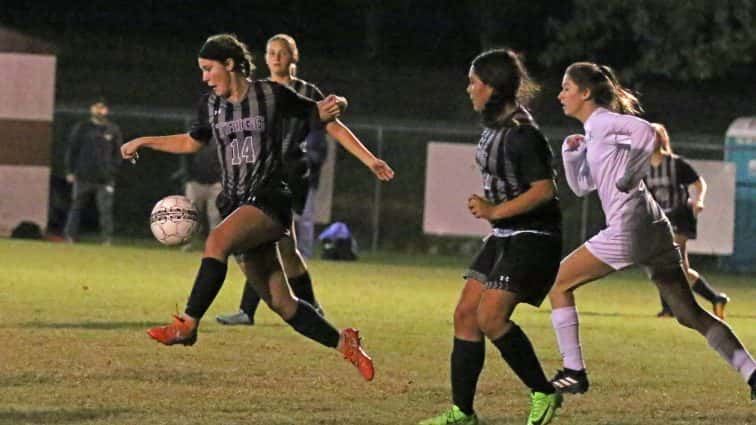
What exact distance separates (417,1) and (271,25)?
3.53 meters

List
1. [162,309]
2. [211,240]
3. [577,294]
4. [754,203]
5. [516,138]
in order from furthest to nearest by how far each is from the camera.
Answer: [754,203] → [577,294] → [162,309] → [211,240] → [516,138]

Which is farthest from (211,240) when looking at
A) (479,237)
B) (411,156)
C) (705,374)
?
(411,156)

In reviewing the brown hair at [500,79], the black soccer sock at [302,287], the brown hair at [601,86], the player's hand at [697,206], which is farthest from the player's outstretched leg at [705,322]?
the player's hand at [697,206]

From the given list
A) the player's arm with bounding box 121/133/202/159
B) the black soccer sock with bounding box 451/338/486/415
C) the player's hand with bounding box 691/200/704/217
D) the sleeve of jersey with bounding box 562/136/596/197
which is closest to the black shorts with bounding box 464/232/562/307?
the black soccer sock with bounding box 451/338/486/415

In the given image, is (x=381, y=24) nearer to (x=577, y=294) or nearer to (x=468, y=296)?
(x=577, y=294)

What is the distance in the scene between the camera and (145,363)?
435 inches

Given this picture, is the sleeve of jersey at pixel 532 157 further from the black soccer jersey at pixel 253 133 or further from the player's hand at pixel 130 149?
the player's hand at pixel 130 149

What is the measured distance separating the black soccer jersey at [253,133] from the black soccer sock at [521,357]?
183 centimetres

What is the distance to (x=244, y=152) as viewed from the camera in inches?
385

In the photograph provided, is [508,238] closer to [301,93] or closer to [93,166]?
[301,93]

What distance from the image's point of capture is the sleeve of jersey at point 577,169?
10148mm

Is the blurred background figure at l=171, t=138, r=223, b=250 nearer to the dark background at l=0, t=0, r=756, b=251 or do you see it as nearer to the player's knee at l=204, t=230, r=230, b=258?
the dark background at l=0, t=0, r=756, b=251

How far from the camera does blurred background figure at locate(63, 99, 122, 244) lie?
24281 millimetres

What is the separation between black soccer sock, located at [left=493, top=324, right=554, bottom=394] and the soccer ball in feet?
8.50
